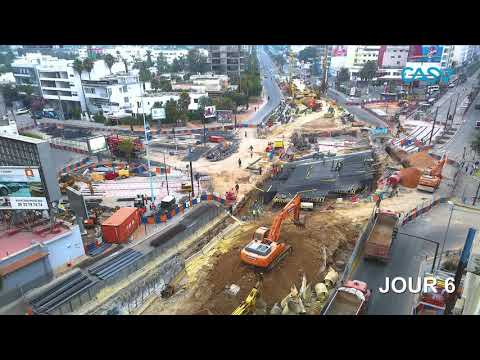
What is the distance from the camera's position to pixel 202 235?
79.7ft

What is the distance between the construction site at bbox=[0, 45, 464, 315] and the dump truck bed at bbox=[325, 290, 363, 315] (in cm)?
23

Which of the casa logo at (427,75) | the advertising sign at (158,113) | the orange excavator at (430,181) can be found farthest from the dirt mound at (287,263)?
the casa logo at (427,75)

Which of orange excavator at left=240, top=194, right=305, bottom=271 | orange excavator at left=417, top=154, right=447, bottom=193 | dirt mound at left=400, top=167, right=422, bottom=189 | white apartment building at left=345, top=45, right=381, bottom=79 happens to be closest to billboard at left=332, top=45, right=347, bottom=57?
white apartment building at left=345, top=45, right=381, bottom=79

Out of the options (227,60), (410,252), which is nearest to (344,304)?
(410,252)

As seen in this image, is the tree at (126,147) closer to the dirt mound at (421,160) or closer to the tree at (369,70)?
the dirt mound at (421,160)

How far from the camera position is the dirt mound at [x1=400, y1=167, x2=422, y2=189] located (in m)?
29.2

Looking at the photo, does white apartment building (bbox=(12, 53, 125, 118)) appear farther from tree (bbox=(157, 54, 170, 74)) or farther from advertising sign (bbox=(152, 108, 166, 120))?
tree (bbox=(157, 54, 170, 74))

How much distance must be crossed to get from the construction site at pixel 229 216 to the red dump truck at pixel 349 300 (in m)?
0.13

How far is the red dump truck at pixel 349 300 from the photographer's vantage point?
1463 centimetres

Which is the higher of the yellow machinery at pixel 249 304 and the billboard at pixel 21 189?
the billboard at pixel 21 189

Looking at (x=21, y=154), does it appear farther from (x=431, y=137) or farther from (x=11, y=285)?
(x=431, y=137)

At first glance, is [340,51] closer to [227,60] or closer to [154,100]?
[227,60]

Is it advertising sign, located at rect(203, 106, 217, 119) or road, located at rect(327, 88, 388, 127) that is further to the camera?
road, located at rect(327, 88, 388, 127)

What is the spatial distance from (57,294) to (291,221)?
14685mm
